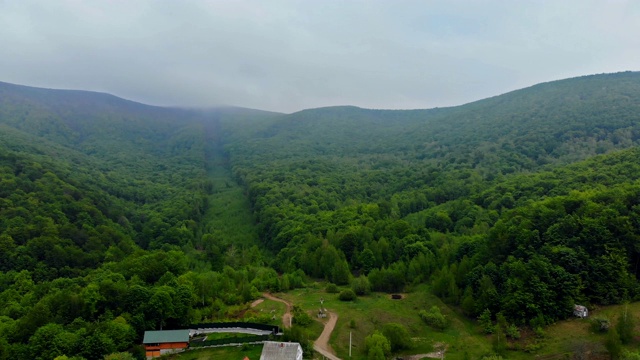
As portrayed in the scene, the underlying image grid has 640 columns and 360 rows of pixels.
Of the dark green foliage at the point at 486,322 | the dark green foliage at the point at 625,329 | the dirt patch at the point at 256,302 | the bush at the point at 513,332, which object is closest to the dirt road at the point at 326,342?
the dirt patch at the point at 256,302

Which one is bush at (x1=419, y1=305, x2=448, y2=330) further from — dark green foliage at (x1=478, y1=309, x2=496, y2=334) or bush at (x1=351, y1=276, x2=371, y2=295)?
bush at (x1=351, y1=276, x2=371, y2=295)

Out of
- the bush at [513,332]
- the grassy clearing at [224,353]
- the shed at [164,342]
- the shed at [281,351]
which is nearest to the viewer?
the shed at [281,351]

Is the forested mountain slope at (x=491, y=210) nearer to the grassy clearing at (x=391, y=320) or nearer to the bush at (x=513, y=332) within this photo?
the bush at (x=513, y=332)

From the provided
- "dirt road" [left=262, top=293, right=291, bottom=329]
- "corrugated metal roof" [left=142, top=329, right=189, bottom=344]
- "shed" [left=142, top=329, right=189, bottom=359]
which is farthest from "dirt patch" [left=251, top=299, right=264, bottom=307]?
"shed" [left=142, top=329, right=189, bottom=359]

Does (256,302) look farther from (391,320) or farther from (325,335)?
(391,320)

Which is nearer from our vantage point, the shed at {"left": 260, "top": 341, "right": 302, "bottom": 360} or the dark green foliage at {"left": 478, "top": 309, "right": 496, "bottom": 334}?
the shed at {"left": 260, "top": 341, "right": 302, "bottom": 360}

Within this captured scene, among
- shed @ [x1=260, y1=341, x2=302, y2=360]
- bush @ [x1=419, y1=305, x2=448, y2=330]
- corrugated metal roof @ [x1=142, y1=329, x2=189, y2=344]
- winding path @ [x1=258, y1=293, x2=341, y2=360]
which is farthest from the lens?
bush @ [x1=419, y1=305, x2=448, y2=330]
